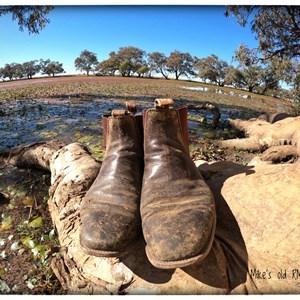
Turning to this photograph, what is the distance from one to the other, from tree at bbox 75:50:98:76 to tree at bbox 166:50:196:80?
766 mm

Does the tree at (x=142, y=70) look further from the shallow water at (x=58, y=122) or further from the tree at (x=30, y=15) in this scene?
the tree at (x=30, y=15)

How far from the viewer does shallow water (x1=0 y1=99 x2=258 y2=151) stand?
Result: 3308 millimetres

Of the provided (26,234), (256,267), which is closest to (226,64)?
(256,267)

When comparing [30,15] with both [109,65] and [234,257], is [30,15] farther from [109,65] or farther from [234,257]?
[234,257]

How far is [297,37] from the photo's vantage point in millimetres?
3916

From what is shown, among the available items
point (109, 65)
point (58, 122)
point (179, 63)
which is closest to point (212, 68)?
point (179, 63)

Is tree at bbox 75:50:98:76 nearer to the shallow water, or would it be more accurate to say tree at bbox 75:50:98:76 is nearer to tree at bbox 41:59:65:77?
tree at bbox 41:59:65:77

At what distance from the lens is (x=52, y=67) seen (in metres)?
2.39

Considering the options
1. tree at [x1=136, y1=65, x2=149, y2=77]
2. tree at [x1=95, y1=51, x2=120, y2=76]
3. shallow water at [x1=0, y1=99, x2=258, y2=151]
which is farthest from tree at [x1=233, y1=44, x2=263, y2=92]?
tree at [x1=95, y1=51, x2=120, y2=76]

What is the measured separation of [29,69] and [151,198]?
2112 mm

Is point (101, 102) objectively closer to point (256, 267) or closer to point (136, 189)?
point (136, 189)

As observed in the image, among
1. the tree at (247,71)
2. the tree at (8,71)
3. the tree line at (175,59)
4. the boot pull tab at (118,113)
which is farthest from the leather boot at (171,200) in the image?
the tree at (247,71)

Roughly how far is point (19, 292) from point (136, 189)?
2.59ft

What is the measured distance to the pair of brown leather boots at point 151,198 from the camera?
0.90m
